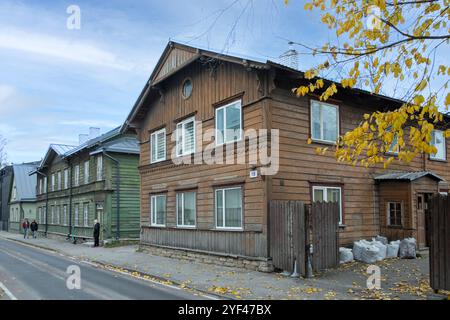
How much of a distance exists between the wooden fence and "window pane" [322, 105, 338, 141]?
3.31 metres

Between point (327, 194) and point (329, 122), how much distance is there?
2682 millimetres

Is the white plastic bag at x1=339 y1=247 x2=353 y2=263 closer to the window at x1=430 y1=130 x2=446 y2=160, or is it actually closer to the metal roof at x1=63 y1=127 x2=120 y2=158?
the window at x1=430 y1=130 x2=446 y2=160

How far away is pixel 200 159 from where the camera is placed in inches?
682

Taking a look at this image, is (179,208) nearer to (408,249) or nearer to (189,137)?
(189,137)

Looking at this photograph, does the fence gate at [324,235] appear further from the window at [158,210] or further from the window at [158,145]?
the window at [158,145]

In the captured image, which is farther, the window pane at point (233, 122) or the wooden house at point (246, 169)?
the window pane at point (233, 122)

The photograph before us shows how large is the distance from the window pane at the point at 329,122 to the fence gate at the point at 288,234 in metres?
3.99

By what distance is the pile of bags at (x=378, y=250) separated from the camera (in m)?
15.1

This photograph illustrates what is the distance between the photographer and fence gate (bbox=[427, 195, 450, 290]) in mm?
9547

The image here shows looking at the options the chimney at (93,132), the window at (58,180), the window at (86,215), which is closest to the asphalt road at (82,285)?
the window at (86,215)

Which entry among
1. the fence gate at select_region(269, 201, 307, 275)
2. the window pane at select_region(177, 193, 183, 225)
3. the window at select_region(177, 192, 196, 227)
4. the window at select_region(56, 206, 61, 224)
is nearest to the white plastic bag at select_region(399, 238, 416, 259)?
the fence gate at select_region(269, 201, 307, 275)
